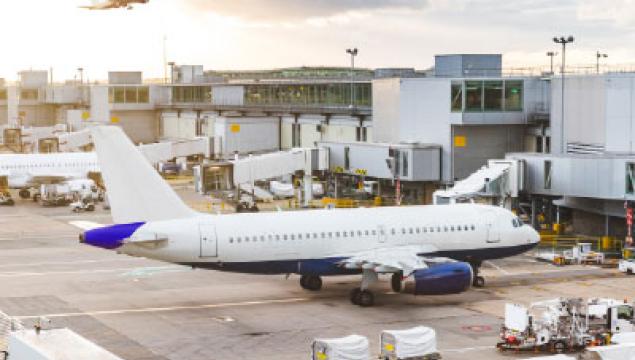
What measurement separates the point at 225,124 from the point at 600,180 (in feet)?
178

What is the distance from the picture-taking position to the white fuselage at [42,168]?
99.1 metres

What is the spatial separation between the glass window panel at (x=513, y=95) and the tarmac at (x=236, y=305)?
16.4 metres

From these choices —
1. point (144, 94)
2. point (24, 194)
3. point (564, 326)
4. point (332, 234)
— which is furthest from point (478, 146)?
point (144, 94)

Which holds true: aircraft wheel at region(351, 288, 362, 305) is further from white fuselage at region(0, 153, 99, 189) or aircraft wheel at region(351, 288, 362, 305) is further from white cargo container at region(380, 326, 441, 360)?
white fuselage at region(0, 153, 99, 189)

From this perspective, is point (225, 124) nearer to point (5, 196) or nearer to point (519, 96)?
point (5, 196)

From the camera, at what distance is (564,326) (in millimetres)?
40312

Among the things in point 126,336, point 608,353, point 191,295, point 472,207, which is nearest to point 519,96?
point 472,207

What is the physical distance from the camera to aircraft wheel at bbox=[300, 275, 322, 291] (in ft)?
171

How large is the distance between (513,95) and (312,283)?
31.2m

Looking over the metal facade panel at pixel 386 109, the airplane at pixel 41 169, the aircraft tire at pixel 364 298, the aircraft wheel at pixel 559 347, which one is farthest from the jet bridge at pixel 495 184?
the airplane at pixel 41 169

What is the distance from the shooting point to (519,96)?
7750 cm

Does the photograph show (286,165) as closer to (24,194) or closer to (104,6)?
(104,6)

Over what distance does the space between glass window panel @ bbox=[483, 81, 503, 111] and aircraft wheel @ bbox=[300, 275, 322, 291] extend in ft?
94.1

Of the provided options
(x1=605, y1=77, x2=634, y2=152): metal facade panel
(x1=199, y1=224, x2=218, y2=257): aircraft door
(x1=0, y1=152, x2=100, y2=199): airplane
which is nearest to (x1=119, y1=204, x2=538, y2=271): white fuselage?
(x1=199, y1=224, x2=218, y2=257): aircraft door
